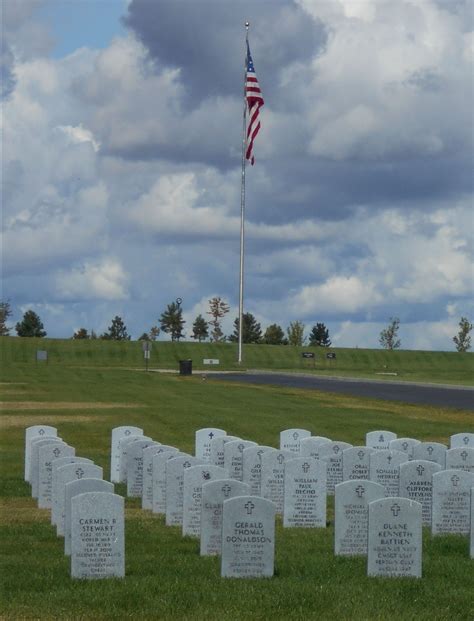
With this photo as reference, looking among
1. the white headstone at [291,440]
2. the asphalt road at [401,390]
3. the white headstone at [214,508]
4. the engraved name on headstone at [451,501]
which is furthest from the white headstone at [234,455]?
the asphalt road at [401,390]

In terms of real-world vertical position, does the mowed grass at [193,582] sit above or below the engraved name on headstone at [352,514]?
below

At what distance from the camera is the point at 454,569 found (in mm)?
11930

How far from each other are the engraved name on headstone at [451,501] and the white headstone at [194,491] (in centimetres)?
254

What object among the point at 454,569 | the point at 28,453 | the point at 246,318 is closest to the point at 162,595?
the point at 454,569

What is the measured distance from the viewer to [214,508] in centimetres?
1245

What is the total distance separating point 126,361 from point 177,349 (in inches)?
439

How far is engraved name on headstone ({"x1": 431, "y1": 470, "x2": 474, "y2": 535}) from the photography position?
1398 cm

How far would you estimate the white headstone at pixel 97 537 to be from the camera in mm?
11359

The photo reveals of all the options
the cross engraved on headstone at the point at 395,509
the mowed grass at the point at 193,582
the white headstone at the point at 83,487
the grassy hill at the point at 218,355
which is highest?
the grassy hill at the point at 218,355

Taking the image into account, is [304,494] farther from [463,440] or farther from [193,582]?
[463,440]

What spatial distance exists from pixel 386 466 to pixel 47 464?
469 cm

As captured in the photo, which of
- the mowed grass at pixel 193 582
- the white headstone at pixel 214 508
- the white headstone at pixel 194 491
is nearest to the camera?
the mowed grass at pixel 193 582

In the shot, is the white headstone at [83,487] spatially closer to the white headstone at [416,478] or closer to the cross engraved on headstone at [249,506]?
the cross engraved on headstone at [249,506]

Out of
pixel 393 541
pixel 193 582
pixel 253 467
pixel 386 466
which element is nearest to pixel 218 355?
pixel 253 467
